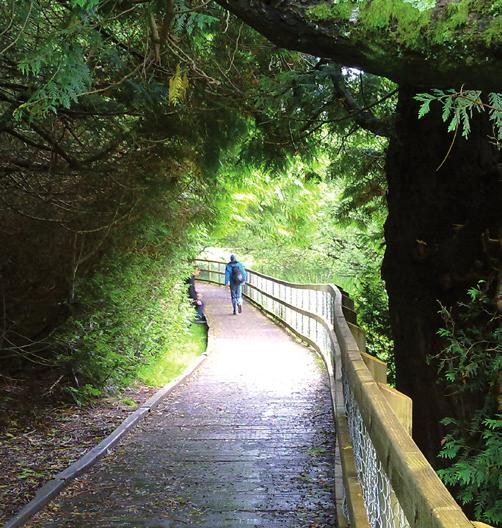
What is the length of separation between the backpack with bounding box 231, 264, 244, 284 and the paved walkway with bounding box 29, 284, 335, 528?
25.3 ft

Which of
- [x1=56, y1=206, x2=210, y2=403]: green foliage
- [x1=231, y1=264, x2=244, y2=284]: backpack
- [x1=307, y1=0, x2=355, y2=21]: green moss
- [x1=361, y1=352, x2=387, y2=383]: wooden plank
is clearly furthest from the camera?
[x1=231, y1=264, x2=244, y2=284]: backpack

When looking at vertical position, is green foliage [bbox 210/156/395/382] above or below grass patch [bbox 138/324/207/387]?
above

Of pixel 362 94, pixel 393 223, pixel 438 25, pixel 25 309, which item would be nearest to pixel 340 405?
pixel 393 223

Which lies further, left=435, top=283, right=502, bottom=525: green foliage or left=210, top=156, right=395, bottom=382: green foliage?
left=210, top=156, right=395, bottom=382: green foliage

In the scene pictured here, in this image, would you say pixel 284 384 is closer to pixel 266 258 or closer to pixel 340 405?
pixel 340 405

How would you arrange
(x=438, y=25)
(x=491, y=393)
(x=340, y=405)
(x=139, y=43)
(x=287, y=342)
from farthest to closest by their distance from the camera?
1. (x=287, y=342)
2. (x=139, y=43)
3. (x=340, y=405)
4. (x=491, y=393)
5. (x=438, y=25)

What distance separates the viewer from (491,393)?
4.82 meters

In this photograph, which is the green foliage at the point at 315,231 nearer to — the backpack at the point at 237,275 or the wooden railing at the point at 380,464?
the backpack at the point at 237,275

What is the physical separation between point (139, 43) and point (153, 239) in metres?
3.95

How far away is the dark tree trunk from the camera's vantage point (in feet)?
17.3

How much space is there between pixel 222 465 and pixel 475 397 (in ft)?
7.59

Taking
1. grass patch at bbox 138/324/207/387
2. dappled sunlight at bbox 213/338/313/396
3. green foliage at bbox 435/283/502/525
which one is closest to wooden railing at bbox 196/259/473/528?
green foliage at bbox 435/283/502/525

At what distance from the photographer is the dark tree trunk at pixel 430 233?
5270 millimetres

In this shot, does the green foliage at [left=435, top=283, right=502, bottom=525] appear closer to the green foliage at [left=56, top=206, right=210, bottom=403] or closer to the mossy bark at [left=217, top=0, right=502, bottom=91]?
the mossy bark at [left=217, top=0, right=502, bottom=91]
